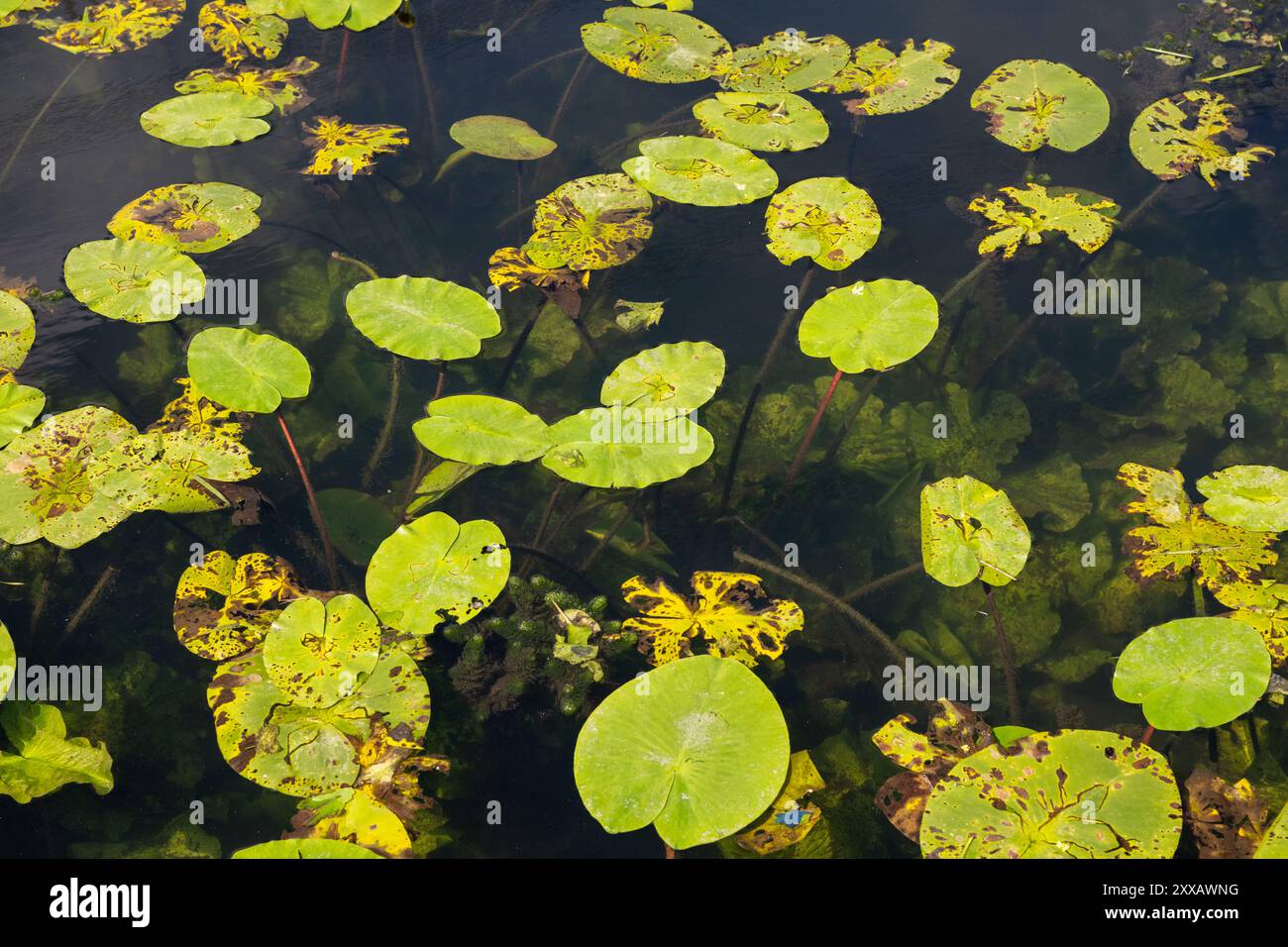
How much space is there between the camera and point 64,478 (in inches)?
127

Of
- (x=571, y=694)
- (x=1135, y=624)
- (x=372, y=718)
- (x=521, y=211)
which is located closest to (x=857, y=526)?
(x=1135, y=624)

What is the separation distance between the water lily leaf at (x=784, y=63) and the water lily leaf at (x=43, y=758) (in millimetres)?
4068

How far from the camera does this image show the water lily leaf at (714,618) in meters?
3.04

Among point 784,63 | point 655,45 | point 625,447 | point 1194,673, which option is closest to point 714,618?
point 625,447

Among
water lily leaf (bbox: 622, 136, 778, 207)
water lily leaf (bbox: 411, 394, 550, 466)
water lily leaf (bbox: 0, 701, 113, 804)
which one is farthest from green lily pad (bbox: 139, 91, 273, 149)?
water lily leaf (bbox: 0, 701, 113, 804)

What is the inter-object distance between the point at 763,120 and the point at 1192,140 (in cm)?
214

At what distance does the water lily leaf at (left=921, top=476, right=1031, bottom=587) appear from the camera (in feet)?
10.0

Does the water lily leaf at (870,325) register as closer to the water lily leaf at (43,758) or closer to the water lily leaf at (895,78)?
the water lily leaf at (895,78)

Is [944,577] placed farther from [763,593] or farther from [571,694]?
[571,694]

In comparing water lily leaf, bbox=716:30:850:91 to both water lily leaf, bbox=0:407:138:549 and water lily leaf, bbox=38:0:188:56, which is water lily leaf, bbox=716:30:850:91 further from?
water lily leaf, bbox=0:407:138:549

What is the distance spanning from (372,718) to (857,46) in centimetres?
424

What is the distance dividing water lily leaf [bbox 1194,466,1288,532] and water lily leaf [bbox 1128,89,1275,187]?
177 centimetres

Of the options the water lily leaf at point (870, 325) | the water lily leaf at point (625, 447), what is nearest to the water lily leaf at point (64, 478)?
the water lily leaf at point (625, 447)
